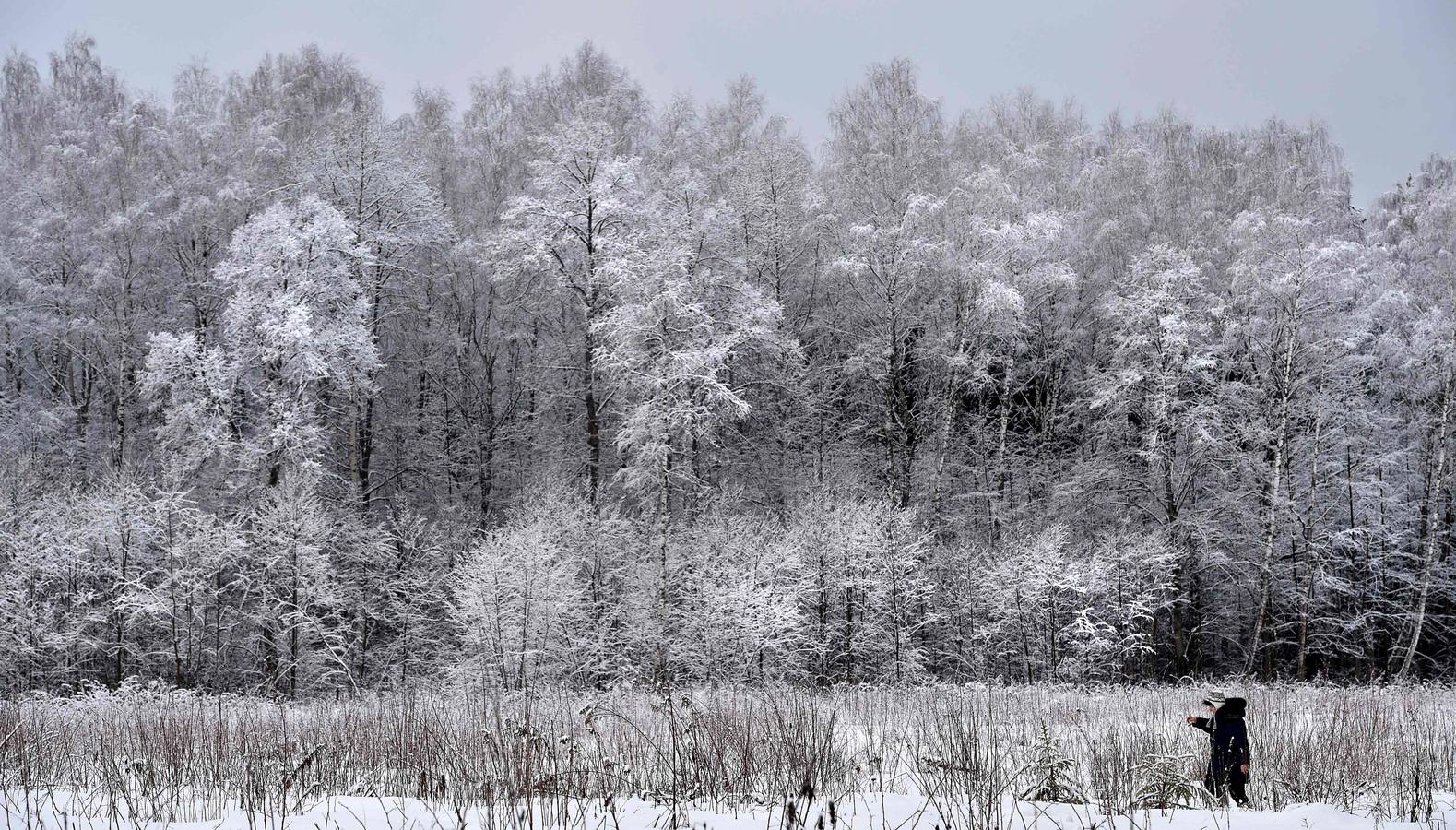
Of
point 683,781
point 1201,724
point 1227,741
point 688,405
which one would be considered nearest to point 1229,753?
point 1227,741

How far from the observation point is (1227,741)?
23.5 feet

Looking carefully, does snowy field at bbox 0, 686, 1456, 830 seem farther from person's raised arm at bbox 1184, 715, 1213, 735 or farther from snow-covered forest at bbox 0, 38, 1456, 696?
snow-covered forest at bbox 0, 38, 1456, 696

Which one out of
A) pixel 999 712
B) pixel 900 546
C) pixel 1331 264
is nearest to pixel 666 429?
pixel 900 546

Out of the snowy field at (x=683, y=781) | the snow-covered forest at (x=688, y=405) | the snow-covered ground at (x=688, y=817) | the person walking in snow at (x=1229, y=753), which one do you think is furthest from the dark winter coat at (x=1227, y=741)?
the snow-covered forest at (x=688, y=405)

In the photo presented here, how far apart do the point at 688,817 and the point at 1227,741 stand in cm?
442

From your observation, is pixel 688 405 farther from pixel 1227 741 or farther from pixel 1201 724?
pixel 1227 741

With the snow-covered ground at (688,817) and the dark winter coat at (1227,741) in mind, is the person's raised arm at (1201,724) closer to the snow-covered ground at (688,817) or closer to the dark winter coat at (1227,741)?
the dark winter coat at (1227,741)

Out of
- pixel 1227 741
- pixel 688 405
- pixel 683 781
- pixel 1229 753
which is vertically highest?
pixel 688 405

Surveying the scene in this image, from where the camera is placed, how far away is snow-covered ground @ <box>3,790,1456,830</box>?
5.61 meters

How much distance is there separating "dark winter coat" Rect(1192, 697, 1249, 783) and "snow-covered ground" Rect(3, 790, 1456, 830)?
1.34 feet

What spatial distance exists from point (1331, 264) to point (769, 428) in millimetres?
15020

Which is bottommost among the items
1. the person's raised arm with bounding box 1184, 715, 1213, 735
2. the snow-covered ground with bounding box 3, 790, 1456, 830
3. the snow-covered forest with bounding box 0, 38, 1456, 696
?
the snow-covered ground with bounding box 3, 790, 1456, 830

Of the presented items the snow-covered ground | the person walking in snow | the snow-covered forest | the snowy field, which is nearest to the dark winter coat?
the person walking in snow

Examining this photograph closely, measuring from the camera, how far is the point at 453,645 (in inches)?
865
